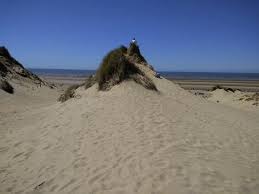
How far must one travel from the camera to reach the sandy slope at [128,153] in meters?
5.46

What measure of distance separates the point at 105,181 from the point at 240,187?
234 cm

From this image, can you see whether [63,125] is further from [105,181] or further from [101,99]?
[105,181]

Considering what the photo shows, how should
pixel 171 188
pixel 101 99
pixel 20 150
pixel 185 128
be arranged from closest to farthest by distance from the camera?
1. pixel 171 188
2. pixel 20 150
3. pixel 185 128
4. pixel 101 99

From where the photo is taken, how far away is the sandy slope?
5465 millimetres

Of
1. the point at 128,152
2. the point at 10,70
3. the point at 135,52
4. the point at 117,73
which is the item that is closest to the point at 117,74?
the point at 117,73

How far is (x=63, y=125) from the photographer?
365 inches

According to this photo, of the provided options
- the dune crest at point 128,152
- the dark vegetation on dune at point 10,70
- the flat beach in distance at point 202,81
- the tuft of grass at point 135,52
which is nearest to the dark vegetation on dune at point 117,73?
the dune crest at point 128,152

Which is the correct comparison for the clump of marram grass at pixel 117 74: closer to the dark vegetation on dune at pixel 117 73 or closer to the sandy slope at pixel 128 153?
the dark vegetation on dune at pixel 117 73

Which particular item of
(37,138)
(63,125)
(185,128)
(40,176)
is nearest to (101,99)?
(63,125)

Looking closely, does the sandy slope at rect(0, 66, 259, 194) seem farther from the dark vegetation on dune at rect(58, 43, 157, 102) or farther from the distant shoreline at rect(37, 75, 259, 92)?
the distant shoreline at rect(37, 75, 259, 92)

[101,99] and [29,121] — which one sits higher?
[101,99]

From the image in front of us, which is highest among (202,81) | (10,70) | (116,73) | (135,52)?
(135,52)

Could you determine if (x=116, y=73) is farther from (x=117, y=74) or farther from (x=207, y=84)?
(x=207, y=84)

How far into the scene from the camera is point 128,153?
6.65 m
